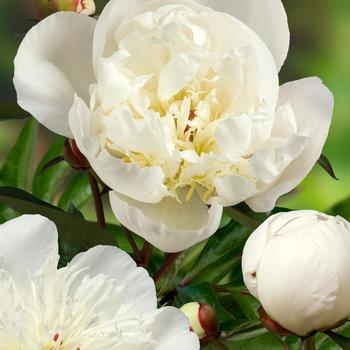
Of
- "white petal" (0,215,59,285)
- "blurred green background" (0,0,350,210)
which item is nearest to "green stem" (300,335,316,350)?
"white petal" (0,215,59,285)

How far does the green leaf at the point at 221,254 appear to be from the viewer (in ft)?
1.97

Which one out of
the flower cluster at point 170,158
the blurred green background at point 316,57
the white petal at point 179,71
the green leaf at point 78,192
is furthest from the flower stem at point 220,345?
the blurred green background at point 316,57

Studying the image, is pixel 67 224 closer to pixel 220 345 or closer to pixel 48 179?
pixel 220 345

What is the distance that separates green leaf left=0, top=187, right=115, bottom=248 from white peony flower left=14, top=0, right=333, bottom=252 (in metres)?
0.04

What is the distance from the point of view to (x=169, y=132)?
43 centimetres

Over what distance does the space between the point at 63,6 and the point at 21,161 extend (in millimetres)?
238

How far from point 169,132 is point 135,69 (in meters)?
0.03

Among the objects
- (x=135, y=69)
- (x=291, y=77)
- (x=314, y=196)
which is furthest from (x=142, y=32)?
(x=291, y=77)

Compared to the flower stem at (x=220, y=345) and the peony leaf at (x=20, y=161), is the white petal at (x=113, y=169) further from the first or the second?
the peony leaf at (x=20, y=161)

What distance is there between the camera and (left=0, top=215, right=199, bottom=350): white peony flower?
1.28 feet

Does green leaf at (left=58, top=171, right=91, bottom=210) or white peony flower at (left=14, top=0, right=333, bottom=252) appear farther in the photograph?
green leaf at (left=58, top=171, right=91, bottom=210)

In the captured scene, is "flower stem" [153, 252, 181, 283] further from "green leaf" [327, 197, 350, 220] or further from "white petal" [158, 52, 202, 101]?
"green leaf" [327, 197, 350, 220]

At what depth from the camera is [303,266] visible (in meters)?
0.42

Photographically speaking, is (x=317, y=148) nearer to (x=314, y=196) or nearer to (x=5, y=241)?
(x=5, y=241)
